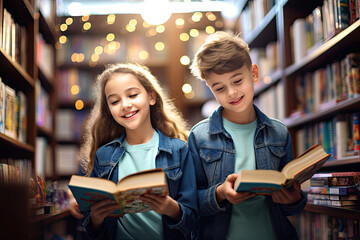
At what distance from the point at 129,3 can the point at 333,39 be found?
2.58 m

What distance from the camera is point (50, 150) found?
3.39m

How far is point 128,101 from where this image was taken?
1430mm

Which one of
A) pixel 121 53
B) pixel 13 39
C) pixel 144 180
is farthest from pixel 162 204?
pixel 121 53

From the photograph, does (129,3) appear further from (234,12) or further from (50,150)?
(50,150)

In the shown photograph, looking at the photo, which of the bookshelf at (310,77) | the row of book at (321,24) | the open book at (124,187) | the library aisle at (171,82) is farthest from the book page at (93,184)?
the row of book at (321,24)

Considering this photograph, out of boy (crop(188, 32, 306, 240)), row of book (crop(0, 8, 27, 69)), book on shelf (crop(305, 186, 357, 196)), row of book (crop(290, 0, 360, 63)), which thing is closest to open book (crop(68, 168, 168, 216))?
boy (crop(188, 32, 306, 240))

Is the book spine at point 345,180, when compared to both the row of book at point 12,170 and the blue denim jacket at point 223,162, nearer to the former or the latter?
the blue denim jacket at point 223,162

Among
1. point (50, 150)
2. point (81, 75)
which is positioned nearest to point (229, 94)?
point (50, 150)

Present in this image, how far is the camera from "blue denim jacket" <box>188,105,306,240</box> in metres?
1.36

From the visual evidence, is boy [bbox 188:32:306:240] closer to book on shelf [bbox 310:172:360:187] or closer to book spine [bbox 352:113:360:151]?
book on shelf [bbox 310:172:360:187]

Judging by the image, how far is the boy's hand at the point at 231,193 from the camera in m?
1.19

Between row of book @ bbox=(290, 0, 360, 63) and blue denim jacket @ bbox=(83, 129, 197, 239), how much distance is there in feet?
3.35

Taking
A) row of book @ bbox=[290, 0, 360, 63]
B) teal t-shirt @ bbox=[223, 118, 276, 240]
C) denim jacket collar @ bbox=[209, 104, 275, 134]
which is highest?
row of book @ bbox=[290, 0, 360, 63]

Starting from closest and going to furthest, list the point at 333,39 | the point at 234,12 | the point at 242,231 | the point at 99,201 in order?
the point at 99,201 → the point at 242,231 → the point at 333,39 → the point at 234,12
